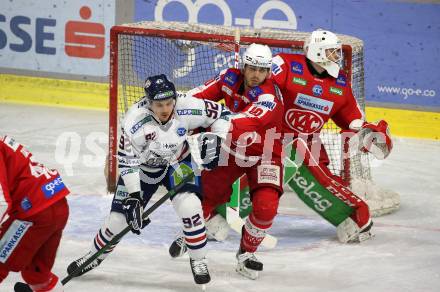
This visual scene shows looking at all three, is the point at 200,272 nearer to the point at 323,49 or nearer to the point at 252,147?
the point at 252,147

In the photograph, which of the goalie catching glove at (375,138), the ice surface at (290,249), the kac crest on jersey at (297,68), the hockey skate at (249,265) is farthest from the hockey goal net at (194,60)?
the hockey skate at (249,265)

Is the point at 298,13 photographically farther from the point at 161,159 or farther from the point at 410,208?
the point at 161,159

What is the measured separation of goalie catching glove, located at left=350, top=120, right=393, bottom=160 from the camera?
613 cm

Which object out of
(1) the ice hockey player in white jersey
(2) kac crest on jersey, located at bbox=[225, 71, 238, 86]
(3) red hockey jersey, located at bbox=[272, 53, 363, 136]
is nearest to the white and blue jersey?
(1) the ice hockey player in white jersey

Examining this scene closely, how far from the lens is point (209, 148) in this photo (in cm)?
546

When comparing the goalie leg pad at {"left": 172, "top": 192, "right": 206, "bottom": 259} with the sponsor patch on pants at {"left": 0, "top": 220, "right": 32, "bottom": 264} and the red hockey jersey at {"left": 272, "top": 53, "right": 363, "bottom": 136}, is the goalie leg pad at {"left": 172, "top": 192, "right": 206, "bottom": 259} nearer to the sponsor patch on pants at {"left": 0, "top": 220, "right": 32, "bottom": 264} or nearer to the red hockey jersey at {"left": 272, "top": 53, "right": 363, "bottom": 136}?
the sponsor patch on pants at {"left": 0, "top": 220, "right": 32, "bottom": 264}

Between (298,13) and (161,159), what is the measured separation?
3857 millimetres

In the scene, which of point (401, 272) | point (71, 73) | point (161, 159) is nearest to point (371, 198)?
point (401, 272)

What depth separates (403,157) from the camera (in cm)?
841

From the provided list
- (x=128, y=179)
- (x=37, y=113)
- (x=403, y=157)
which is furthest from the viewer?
(x=37, y=113)

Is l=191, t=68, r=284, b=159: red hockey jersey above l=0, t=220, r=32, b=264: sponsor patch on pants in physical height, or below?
above

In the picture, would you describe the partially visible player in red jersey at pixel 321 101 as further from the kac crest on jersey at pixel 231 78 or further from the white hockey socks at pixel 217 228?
the white hockey socks at pixel 217 228

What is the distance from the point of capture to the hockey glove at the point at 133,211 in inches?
200

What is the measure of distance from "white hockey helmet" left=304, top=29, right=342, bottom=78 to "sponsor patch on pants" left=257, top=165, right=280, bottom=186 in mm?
809
